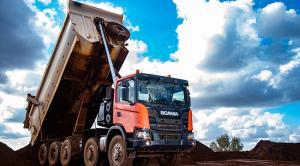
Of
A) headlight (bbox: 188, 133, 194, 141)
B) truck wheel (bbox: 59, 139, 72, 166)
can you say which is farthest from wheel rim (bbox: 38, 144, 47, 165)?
headlight (bbox: 188, 133, 194, 141)

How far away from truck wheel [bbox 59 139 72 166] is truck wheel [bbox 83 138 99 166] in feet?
2.60

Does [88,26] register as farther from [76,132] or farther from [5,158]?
[5,158]

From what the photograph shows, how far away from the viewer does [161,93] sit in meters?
9.67

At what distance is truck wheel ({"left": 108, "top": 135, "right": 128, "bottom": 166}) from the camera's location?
30.5 feet

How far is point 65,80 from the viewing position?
11883mm

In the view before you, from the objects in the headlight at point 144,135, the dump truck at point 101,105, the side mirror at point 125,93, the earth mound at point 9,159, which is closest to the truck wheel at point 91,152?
the dump truck at point 101,105

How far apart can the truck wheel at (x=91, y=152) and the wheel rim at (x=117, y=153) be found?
1.04m

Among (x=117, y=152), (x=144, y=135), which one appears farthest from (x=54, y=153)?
(x=144, y=135)

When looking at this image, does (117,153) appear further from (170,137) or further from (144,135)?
(170,137)

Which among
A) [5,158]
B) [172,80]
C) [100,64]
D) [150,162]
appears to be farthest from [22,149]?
[172,80]

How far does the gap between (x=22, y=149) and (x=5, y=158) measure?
322 cm

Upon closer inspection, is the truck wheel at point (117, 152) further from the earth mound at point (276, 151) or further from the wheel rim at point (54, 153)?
the earth mound at point (276, 151)

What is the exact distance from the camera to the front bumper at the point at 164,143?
9.04 meters

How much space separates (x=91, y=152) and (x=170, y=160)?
238 cm
